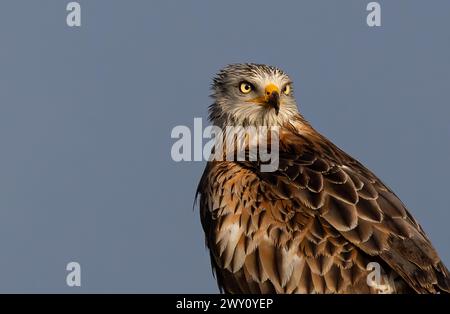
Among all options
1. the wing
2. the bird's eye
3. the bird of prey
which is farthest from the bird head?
the wing

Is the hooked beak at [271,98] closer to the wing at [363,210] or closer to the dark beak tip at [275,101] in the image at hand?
the dark beak tip at [275,101]

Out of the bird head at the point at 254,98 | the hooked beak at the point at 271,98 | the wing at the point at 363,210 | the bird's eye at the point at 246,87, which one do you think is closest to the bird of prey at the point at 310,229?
the wing at the point at 363,210

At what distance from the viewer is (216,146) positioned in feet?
62.6

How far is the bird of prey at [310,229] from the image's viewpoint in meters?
15.8

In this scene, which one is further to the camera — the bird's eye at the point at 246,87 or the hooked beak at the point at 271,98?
the bird's eye at the point at 246,87

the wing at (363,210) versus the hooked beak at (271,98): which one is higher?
the hooked beak at (271,98)

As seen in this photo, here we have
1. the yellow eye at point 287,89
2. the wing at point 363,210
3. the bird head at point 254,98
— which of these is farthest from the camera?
the yellow eye at point 287,89

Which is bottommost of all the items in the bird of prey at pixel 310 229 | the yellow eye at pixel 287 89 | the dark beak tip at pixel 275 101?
the bird of prey at pixel 310 229

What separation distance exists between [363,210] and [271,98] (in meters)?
3.20
